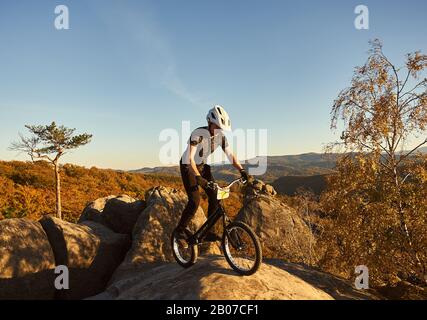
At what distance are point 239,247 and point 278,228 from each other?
18291 mm

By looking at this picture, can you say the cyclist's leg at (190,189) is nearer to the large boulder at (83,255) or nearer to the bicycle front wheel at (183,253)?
the bicycle front wheel at (183,253)

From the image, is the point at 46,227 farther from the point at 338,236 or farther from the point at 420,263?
the point at 420,263

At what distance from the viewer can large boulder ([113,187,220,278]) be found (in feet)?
41.1

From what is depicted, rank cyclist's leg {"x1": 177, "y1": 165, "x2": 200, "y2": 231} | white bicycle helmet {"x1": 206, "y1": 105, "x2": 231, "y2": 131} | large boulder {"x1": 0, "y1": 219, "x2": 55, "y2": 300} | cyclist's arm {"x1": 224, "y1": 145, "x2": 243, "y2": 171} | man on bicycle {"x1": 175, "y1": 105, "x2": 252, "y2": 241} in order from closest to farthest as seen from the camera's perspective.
Result: white bicycle helmet {"x1": 206, "y1": 105, "x2": 231, "y2": 131} → man on bicycle {"x1": 175, "y1": 105, "x2": 252, "y2": 241} → cyclist's leg {"x1": 177, "y1": 165, "x2": 200, "y2": 231} → cyclist's arm {"x1": 224, "y1": 145, "x2": 243, "y2": 171} → large boulder {"x1": 0, "y1": 219, "x2": 55, "y2": 300}

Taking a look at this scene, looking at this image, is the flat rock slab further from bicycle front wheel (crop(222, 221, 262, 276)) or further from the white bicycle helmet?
the white bicycle helmet

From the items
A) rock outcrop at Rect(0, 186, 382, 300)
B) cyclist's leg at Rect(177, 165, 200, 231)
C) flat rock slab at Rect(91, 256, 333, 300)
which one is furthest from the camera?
cyclist's leg at Rect(177, 165, 200, 231)

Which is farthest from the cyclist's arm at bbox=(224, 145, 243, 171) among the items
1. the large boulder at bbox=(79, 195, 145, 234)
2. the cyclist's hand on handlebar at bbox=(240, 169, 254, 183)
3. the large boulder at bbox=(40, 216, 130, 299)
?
the large boulder at bbox=(79, 195, 145, 234)

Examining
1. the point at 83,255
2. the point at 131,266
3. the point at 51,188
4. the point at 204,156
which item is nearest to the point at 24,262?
the point at 83,255

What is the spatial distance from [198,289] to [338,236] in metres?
8.53

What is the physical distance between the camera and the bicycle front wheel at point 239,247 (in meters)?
7.44

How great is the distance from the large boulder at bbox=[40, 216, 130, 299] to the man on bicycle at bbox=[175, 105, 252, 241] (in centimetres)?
577

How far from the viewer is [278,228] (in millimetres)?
25125

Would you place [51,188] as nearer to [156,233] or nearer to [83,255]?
[83,255]
